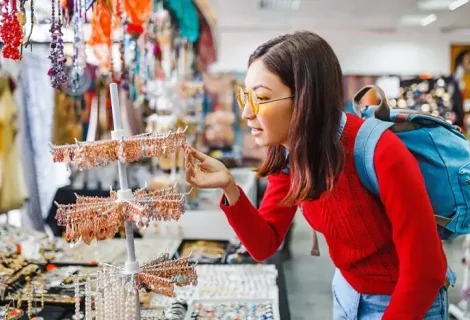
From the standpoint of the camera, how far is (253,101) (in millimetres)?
1134

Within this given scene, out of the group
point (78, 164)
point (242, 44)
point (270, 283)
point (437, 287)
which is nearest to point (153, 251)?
point (270, 283)

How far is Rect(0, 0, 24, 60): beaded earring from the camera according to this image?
132 cm

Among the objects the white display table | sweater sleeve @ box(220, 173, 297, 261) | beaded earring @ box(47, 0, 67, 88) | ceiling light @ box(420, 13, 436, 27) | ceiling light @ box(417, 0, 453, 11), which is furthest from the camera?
ceiling light @ box(420, 13, 436, 27)

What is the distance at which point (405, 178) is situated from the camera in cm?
100

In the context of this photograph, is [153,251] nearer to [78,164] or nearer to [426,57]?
[78,164]

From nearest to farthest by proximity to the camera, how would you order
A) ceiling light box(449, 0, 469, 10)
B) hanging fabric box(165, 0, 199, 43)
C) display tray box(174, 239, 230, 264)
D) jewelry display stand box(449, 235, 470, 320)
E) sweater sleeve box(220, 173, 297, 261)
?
1. sweater sleeve box(220, 173, 297, 261)
2. display tray box(174, 239, 230, 264)
3. jewelry display stand box(449, 235, 470, 320)
4. hanging fabric box(165, 0, 199, 43)
5. ceiling light box(449, 0, 469, 10)

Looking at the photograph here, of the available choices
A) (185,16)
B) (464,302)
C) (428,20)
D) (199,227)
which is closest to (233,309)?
(199,227)

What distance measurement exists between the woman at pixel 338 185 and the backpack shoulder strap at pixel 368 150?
2 cm

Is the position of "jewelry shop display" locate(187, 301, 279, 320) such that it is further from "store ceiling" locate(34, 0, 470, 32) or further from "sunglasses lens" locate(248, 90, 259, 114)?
"store ceiling" locate(34, 0, 470, 32)

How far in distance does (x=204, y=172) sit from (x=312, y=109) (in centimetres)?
31

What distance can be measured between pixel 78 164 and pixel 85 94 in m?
2.92

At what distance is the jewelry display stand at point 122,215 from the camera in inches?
42.6

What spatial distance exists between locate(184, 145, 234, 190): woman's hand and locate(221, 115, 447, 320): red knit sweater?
0.33ft

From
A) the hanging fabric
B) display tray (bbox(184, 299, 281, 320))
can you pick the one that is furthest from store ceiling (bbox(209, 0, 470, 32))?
display tray (bbox(184, 299, 281, 320))
